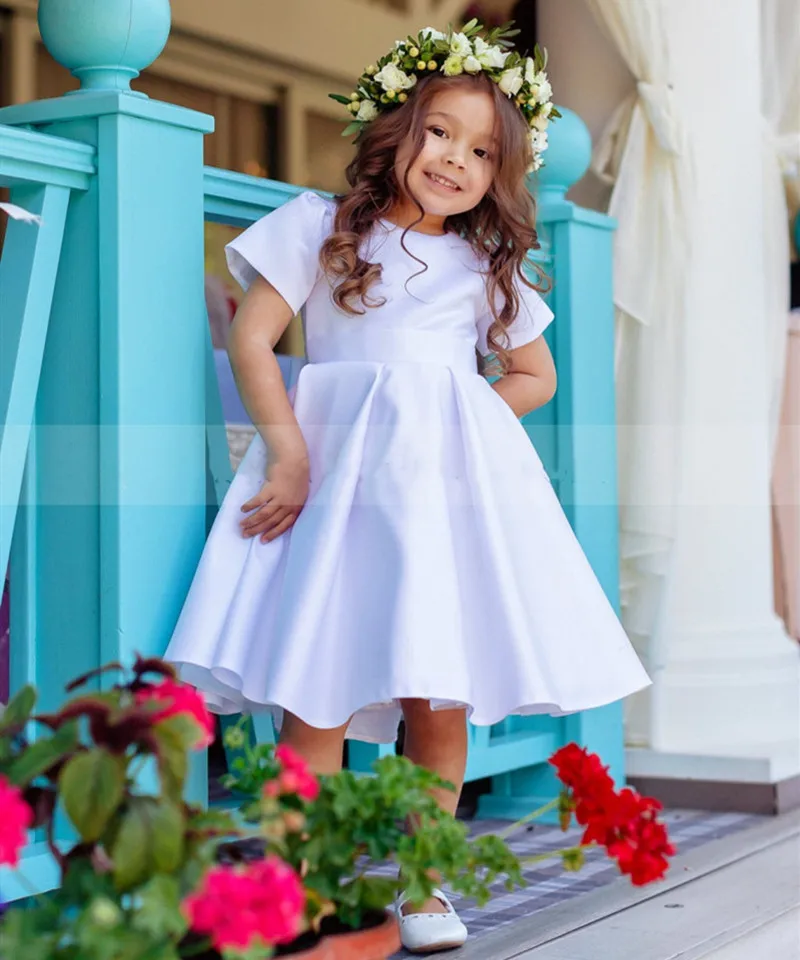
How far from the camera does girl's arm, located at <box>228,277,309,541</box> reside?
5.83ft

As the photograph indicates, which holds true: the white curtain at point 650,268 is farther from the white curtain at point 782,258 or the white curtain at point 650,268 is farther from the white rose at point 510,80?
the white rose at point 510,80

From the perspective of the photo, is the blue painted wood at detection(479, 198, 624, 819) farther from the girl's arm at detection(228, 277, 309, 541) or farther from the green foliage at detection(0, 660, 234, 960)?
the green foliage at detection(0, 660, 234, 960)

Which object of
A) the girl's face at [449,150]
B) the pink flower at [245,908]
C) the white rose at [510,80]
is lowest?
the pink flower at [245,908]

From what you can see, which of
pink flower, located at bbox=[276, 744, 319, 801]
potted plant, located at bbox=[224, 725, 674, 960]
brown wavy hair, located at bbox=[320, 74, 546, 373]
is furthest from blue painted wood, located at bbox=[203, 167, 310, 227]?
pink flower, located at bbox=[276, 744, 319, 801]

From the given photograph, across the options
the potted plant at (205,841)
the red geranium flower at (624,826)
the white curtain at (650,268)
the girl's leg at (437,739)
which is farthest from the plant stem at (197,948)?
the white curtain at (650,268)

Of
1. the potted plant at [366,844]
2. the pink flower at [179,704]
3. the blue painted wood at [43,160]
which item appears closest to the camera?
the pink flower at [179,704]

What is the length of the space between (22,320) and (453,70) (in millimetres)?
646

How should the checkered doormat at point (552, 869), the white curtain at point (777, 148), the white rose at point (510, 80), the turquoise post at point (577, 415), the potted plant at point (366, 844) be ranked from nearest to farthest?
the potted plant at point (366, 844), the white rose at point (510, 80), the checkered doormat at point (552, 869), the turquoise post at point (577, 415), the white curtain at point (777, 148)

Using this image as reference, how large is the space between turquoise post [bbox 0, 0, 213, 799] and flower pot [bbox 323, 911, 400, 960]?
0.56 metres

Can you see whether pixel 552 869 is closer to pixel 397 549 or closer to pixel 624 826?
pixel 397 549

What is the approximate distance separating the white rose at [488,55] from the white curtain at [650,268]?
1.05m

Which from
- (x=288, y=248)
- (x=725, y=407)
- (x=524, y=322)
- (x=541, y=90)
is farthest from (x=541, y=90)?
(x=725, y=407)

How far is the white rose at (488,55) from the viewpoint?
1863 mm

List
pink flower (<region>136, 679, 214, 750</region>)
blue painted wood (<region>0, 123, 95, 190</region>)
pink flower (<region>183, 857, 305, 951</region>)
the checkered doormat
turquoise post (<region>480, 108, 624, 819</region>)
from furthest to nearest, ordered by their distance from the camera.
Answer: turquoise post (<region>480, 108, 624, 819</region>), the checkered doormat, blue painted wood (<region>0, 123, 95, 190</region>), pink flower (<region>136, 679, 214, 750</region>), pink flower (<region>183, 857, 305, 951</region>)
